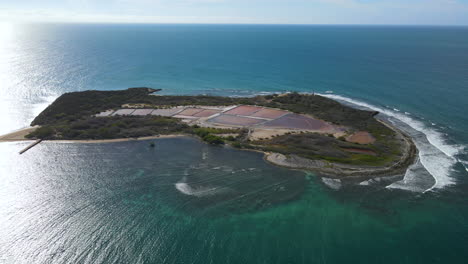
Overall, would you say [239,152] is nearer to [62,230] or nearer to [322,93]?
[62,230]

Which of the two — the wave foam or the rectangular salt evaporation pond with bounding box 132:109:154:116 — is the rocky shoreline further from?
the rectangular salt evaporation pond with bounding box 132:109:154:116

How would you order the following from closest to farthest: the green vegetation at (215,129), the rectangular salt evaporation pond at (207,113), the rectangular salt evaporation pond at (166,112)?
1. the green vegetation at (215,129)
2. the rectangular salt evaporation pond at (207,113)
3. the rectangular salt evaporation pond at (166,112)

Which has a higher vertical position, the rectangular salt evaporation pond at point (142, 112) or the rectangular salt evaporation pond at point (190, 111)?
the rectangular salt evaporation pond at point (190, 111)

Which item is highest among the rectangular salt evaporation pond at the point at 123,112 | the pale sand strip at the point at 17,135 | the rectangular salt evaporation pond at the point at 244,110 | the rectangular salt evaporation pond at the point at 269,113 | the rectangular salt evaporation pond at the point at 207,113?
the rectangular salt evaporation pond at the point at 269,113

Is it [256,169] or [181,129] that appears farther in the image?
[181,129]

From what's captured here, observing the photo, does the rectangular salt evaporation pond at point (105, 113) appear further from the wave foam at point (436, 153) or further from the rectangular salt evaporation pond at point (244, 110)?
the wave foam at point (436, 153)

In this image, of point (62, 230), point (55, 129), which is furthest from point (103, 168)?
point (55, 129)

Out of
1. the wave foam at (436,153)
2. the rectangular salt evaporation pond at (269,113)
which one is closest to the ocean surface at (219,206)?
the wave foam at (436,153)

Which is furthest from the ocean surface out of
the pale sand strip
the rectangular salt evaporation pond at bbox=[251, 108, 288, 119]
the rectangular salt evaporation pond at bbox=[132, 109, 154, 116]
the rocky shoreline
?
the rectangular salt evaporation pond at bbox=[251, 108, 288, 119]
